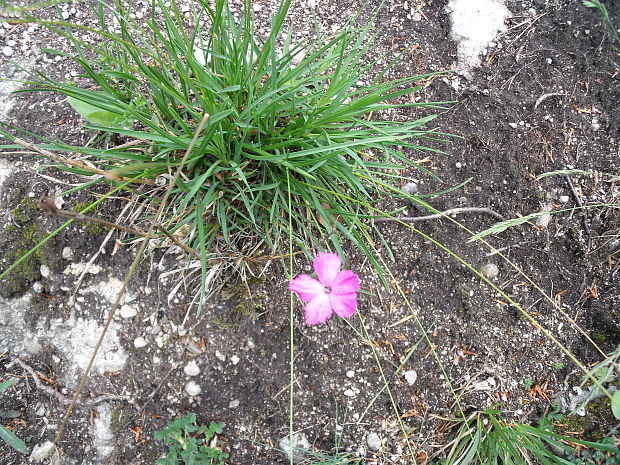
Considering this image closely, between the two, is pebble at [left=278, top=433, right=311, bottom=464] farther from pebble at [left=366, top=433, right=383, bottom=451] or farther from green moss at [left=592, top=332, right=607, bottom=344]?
green moss at [left=592, top=332, right=607, bottom=344]

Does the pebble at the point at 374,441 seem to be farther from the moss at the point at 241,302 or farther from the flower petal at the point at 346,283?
the flower petal at the point at 346,283

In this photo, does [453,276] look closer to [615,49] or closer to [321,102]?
[321,102]

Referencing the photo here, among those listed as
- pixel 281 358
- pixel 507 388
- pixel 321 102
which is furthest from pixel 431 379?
pixel 321 102

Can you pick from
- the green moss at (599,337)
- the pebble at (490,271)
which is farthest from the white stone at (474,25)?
the green moss at (599,337)

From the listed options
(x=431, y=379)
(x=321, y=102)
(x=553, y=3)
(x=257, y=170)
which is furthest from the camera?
(x=553, y=3)

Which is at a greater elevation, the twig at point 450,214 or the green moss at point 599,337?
the twig at point 450,214

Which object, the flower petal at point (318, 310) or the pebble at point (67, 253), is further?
the pebble at point (67, 253)

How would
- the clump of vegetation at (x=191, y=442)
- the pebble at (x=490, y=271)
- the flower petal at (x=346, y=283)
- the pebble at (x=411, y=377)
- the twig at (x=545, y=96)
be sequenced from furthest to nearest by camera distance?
the twig at (x=545, y=96) → the pebble at (x=490, y=271) → the pebble at (x=411, y=377) → the clump of vegetation at (x=191, y=442) → the flower petal at (x=346, y=283)
